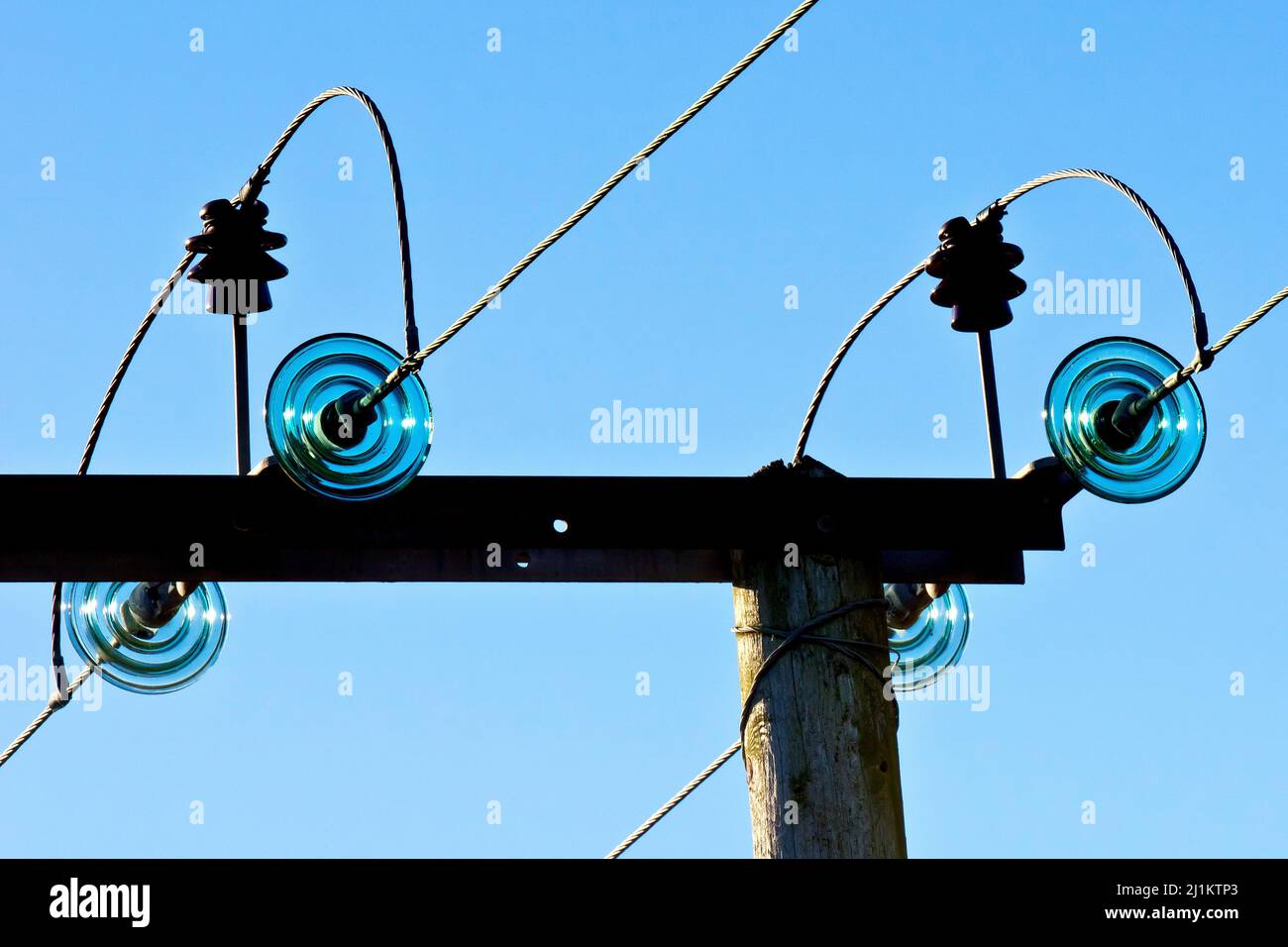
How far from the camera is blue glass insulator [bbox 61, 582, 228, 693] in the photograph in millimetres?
5812

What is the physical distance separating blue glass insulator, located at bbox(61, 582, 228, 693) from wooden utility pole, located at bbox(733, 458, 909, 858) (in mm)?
1535

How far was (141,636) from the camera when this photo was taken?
19.2 ft

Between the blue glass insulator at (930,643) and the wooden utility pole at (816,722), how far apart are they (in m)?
0.82

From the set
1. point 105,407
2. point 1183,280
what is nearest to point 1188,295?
point 1183,280

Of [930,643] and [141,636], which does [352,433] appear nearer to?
[141,636]

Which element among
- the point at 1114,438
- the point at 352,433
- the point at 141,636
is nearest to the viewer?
the point at 352,433

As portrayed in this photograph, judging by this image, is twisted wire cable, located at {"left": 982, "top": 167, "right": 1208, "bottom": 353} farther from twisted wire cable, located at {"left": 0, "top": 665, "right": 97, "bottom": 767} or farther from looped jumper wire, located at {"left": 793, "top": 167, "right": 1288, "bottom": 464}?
twisted wire cable, located at {"left": 0, "top": 665, "right": 97, "bottom": 767}

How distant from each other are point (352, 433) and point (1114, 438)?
182cm

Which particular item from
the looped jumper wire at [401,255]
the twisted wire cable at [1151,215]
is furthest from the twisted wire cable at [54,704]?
the twisted wire cable at [1151,215]

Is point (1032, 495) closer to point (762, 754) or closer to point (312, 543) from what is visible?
point (762, 754)

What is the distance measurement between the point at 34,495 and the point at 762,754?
178 cm

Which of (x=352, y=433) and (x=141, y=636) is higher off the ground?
(x=352, y=433)

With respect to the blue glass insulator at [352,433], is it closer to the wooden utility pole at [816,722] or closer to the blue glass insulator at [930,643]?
the wooden utility pole at [816,722]

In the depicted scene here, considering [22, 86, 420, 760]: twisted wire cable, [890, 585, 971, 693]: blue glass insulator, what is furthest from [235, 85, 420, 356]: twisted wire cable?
[890, 585, 971, 693]: blue glass insulator
